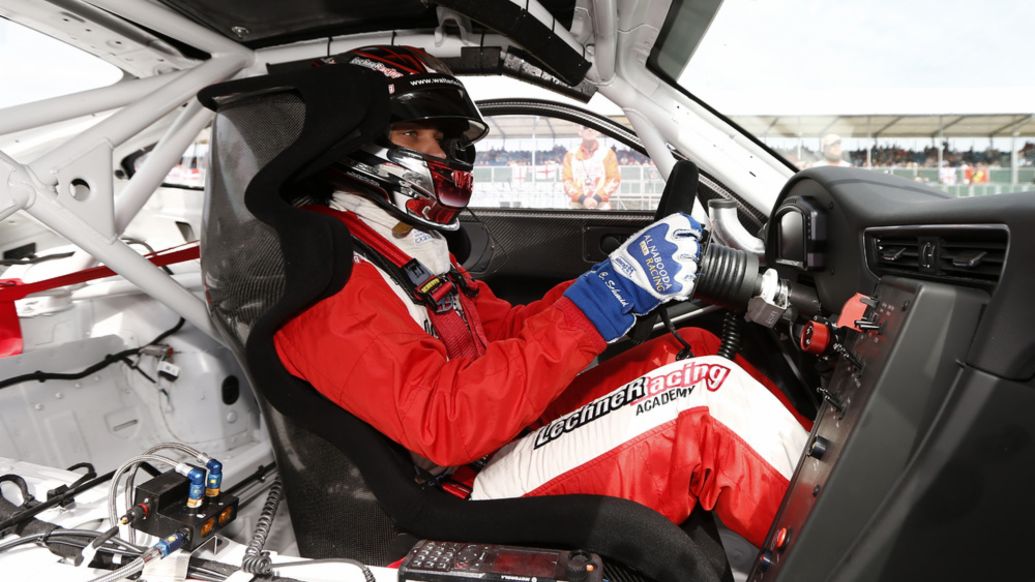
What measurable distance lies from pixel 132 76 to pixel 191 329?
0.78m

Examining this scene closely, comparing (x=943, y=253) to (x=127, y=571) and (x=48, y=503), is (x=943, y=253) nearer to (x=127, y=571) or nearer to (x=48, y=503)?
(x=127, y=571)

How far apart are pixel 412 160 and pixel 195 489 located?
0.73 m

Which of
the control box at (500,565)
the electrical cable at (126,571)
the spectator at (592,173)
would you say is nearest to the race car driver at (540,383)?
the control box at (500,565)

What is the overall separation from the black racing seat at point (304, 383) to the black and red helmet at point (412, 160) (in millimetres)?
213

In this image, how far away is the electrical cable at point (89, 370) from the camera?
1.49 m

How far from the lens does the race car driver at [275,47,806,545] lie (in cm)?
102

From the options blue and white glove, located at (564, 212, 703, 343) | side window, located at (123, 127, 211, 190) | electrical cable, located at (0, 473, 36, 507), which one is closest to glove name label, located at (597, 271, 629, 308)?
blue and white glove, located at (564, 212, 703, 343)

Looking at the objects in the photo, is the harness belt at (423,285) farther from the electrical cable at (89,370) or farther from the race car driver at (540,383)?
the electrical cable at (89,370)

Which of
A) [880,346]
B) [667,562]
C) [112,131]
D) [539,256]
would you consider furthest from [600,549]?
[112,131]

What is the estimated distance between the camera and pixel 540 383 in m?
1.07

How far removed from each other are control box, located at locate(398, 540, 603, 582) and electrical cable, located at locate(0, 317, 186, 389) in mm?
1171

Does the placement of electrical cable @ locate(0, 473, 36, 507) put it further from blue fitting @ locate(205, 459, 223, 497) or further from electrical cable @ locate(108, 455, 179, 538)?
blue fitting @ locate(205, 459, 223, 497)

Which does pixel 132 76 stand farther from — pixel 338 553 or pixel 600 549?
pixel 600 549

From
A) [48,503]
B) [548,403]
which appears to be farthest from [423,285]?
[48,503]
